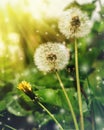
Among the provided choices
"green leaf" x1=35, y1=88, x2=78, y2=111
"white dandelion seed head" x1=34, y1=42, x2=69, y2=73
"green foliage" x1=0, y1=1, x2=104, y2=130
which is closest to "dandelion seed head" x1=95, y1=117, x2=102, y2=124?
"green foliage" x1=0, y1=1, x2=104, y2=130

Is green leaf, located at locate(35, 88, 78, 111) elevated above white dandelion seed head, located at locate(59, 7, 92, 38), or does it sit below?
below

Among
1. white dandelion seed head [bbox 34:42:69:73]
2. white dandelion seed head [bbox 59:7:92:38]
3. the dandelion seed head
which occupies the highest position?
white dandelion seed head [bbox 59:7:92:38]

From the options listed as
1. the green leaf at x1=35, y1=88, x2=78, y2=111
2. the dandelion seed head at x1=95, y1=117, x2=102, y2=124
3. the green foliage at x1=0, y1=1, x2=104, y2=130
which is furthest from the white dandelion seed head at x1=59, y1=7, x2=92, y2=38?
the dandelion seed head at x1=95, y1=117, x2=102, y2=124

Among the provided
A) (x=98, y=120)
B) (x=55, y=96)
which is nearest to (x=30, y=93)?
(x=55, y=96)

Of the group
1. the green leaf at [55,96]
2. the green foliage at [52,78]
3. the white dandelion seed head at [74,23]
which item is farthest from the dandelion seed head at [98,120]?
the white dandelion seed head at [74,23]

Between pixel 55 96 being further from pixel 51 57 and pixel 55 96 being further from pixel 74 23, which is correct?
pixel 74 23

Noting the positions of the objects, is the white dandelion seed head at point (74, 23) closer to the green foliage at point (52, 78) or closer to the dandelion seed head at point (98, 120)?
the green foliage at point (52, 78)

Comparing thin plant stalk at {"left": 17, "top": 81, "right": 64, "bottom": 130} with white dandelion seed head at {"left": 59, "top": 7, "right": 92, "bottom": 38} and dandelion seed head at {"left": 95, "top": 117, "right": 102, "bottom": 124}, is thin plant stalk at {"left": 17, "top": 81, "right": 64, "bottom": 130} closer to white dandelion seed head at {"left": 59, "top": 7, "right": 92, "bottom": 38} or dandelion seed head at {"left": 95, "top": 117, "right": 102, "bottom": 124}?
dandelion seed head at {"left": 95, "top": 117, "right": 102, "bottom": 124}
